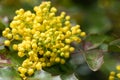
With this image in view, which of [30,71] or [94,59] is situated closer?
[30,71]

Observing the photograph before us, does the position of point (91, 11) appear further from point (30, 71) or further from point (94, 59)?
point (30, 71)

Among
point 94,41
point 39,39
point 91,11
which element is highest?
point 91,11

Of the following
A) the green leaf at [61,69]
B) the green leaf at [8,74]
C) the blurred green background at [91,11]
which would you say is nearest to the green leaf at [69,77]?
the green leaf at [61,69]

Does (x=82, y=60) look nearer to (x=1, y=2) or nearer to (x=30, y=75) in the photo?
(x=30, y=75)

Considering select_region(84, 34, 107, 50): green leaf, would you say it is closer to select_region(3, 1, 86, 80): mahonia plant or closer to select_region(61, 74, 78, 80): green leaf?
select_region(3, 1, 86, 80): mahonia plant

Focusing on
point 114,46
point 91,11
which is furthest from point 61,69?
point 91,11

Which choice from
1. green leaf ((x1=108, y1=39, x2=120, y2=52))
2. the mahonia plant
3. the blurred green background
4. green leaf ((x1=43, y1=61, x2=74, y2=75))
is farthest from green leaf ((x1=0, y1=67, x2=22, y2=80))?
the blurred green background
